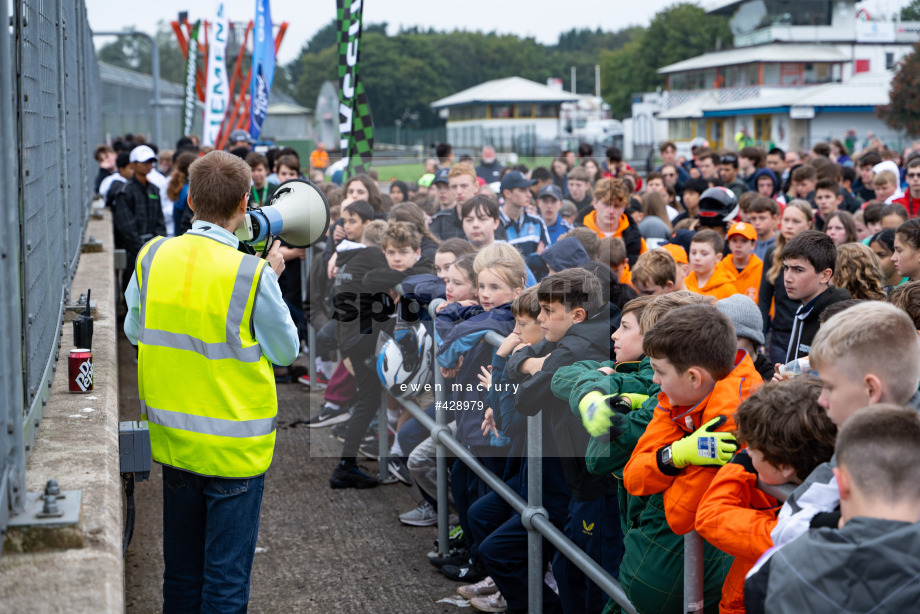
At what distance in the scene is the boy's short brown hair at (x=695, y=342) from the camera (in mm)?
2879

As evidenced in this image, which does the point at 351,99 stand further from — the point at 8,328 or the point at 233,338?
the point at 8,328

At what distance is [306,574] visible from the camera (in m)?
5.05

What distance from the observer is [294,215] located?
3990mm

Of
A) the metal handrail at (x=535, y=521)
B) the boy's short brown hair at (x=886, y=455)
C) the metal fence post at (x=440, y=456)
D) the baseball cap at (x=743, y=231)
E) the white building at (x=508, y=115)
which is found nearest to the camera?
the boy's short brown hair at (x=886, y=455)

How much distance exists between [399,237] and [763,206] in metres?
3.06

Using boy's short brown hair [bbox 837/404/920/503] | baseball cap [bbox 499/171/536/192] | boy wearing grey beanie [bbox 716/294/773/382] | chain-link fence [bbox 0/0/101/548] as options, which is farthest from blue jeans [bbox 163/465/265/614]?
baseball cap [bbox 499/171/536/192]

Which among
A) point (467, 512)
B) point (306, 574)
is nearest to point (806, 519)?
point (467, 512)

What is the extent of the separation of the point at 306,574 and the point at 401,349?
4.58 ft

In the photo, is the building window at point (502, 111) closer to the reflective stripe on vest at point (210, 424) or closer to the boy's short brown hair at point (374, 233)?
the boy's short brown hair at point (374, 233)

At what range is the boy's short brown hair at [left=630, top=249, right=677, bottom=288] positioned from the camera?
207 inches

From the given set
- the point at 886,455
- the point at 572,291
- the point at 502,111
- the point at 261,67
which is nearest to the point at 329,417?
the point at 572,291

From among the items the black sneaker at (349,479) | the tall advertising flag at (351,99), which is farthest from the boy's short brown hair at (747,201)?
the black sneaker at (349,479)

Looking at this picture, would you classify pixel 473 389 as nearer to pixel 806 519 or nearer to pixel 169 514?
pixel 169 514

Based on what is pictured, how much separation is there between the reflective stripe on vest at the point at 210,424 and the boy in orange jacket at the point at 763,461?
1613 millimetres
